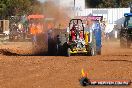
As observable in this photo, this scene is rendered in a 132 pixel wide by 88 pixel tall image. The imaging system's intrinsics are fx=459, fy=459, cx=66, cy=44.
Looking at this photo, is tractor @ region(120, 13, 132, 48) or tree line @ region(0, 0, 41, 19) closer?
tractor @ region(120, 13, 132, 48)

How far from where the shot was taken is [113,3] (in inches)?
3433

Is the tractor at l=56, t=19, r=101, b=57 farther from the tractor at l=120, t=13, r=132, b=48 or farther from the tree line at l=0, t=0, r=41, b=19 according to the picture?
the tree line at l=0, t=0, r=41, b=19

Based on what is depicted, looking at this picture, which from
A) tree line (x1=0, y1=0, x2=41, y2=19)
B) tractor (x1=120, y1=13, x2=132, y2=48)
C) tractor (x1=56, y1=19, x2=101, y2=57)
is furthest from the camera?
tree line (x1=0, y1=0, x2=41, y2=19)

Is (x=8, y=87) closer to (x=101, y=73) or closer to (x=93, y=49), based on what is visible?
(x=101, y=73)

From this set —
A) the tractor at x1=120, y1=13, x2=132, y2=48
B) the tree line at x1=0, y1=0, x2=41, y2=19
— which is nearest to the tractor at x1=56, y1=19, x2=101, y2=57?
the tractor at x1=120, y1=13, x2=132, y2=48

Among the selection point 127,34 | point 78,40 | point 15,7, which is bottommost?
point 78,40

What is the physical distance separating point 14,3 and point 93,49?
5662cm

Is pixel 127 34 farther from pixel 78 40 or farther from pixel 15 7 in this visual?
pixel 15 7

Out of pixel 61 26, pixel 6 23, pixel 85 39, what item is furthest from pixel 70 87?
pixel 6 23

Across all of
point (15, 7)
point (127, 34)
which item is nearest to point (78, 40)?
point (127, 34)

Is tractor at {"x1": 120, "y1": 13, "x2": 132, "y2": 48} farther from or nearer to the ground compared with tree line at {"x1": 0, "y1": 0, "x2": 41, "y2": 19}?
nearer to the ground

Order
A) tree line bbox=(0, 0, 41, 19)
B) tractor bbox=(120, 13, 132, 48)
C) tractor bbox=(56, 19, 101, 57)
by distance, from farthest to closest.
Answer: tree line bbox=(0, 0, 41, 19)
tractor bbox=(120, 13, 132, 48)
tractor bbox=(56, 19, 101, 57)

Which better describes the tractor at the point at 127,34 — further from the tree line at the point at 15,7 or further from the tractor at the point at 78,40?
the tree line at the point at 15,7

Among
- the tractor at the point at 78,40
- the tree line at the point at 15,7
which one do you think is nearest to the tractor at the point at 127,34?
the tractor at the point at 78,40
